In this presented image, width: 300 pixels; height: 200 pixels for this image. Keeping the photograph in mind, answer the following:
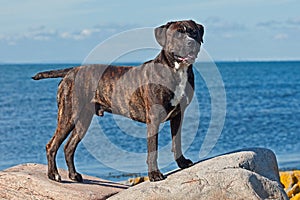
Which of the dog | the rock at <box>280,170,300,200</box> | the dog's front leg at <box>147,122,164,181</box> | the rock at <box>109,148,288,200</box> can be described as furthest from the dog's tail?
the rock at <box>280,170,300,200</box>

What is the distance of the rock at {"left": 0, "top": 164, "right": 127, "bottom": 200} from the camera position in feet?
33.1

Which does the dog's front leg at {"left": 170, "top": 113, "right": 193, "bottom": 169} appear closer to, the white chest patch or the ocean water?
the white chest patch

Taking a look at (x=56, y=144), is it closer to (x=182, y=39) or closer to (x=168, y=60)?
(x=168, y=60)

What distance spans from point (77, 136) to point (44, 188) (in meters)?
0.99

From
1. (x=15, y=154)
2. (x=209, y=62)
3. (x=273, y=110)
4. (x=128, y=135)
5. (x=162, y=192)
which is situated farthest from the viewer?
(x=273, y=110)

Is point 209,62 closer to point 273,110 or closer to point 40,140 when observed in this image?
point 40,140

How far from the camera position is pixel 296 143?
2672cm

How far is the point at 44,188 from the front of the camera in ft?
33.8

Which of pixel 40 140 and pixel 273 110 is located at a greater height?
pixel 40 140

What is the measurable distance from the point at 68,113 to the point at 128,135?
16.0 meters

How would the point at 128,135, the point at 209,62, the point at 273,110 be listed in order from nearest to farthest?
the point at 209,62 < the point at 128,135 < the point at 273,110

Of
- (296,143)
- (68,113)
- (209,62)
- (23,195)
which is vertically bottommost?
(296,143)

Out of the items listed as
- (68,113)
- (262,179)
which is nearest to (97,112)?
(68,113)

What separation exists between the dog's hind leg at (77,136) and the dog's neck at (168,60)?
1488mm
